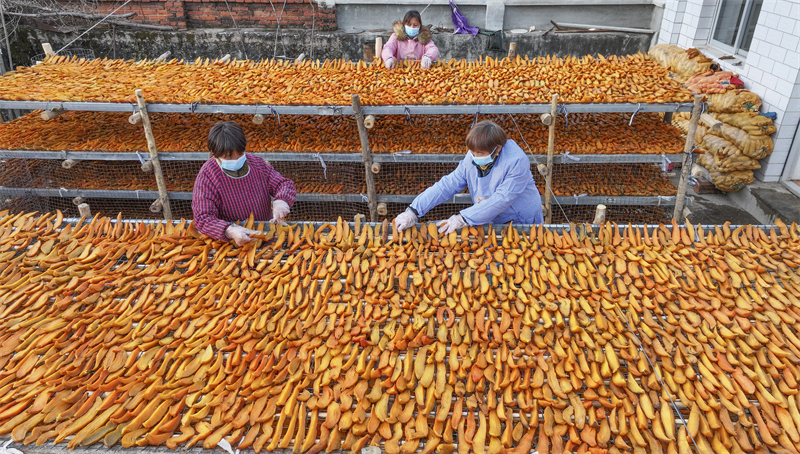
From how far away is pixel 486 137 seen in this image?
3.41 m

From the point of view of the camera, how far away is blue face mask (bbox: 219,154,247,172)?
11.4 ft

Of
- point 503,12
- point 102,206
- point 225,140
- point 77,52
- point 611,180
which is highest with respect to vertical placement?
point 503,12

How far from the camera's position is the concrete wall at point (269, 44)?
10312 millimetres

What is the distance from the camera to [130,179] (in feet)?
21.8

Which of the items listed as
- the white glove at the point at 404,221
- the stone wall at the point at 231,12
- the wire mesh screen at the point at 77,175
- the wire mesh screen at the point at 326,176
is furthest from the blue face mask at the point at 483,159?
the stone wall at the point at 231,12

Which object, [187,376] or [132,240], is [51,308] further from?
[187,376]

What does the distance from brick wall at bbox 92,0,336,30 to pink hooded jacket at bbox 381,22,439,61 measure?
4.63 meters

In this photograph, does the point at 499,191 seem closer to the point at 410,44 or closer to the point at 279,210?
the point at 279,210

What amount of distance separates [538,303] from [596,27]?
972cm

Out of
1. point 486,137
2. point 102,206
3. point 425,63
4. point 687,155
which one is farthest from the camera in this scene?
point 102,206

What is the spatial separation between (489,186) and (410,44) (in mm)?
3785

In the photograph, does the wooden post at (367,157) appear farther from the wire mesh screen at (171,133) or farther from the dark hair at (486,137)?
the dark hair at (486,137)

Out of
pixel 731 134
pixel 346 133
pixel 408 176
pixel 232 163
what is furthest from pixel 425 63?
pixel 731 134

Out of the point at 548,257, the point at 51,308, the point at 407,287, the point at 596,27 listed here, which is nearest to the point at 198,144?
the point at 51,308
